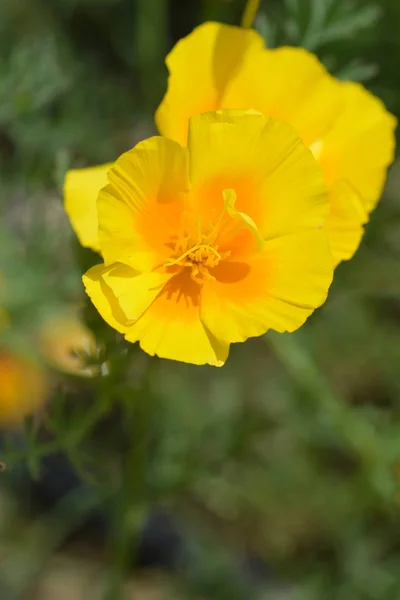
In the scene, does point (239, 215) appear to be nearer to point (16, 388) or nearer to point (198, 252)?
point (198, 252)

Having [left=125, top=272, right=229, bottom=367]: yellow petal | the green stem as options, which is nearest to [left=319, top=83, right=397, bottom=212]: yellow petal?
[left=125, top=272, right=229, bottom=367]: yellow petal

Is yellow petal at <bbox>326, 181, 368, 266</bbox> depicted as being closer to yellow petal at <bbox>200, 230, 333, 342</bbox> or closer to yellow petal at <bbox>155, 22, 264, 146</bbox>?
yellow petal at <bbox>200, 230, 333, 342</bbox>

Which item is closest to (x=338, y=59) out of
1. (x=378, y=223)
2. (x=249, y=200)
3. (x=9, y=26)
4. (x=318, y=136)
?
(x=378, y=223)

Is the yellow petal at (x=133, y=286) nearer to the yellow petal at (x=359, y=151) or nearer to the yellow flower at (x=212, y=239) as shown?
the yellow flower at (x=212, y=239)

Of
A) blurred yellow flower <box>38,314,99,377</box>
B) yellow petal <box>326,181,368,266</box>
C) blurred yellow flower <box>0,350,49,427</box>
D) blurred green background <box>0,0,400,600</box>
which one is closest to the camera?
yellow petal <box>326,181,368,266</box>

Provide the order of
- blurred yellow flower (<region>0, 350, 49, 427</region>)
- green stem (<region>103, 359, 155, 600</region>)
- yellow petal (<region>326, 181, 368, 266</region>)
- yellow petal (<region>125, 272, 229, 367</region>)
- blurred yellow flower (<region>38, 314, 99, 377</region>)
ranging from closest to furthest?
yellow petal (<region>125, 272, 229, 367</region>) < yellow petal (<region>326, 181, 368, 266</region>) < green stem (<region>103, 359, 155, 600</region>) < blurred yellow flower (<region>38, 314, 99, 377</region>) < blurred yellow flower (<region>0, 350, 49, 427</region>)

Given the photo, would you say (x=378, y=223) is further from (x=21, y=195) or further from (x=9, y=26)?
(x=9, y=26)
